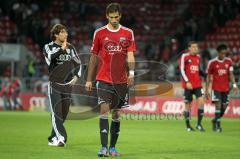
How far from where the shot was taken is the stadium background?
1227 inches

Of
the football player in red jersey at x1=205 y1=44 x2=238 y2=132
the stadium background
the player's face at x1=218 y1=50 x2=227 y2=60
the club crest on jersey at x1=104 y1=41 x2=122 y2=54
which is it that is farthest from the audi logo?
the club crest on jersey at x1=104 y1=41 x2=122 y2=54

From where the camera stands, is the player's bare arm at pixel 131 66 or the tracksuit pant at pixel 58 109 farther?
the tracksuit pant at pixel 58 109

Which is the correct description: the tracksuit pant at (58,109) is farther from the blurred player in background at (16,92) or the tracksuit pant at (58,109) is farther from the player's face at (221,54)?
the blurred player in background at (16,92)

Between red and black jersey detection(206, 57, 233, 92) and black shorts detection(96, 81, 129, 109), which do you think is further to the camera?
red and black jersey detection(206, 57, 233, 92)

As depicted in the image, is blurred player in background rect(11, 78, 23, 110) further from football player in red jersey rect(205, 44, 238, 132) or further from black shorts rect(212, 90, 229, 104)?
black shorts rect(212, 90, 229, 104)

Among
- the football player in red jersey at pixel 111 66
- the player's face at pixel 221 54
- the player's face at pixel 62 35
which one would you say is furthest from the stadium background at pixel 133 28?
the football player in red jersey at pixel 111 66

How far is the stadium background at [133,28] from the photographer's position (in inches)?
1227

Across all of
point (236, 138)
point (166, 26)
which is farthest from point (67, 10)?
point (236, 138)

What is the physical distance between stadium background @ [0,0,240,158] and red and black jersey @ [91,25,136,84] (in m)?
16.5

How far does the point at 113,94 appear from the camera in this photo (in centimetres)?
1112

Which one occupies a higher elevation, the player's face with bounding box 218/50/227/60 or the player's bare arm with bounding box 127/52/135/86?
the player's face with bounding box 218/50/227/60

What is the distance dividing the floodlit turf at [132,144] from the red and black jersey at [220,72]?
1319 mm

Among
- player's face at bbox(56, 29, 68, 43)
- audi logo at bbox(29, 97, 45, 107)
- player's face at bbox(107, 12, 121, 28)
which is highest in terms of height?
player's face at bbox(107, 12, 121, 28)

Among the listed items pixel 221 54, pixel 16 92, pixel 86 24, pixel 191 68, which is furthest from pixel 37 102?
pixel 221 54
